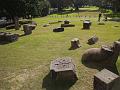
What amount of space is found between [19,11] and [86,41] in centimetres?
1902

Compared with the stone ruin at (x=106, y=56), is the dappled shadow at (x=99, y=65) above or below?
below

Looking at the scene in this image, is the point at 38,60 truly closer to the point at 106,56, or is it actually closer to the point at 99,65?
the point at 99,65

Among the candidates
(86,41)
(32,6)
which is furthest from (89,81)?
(32,6)

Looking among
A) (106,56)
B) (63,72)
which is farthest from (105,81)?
(106,56)

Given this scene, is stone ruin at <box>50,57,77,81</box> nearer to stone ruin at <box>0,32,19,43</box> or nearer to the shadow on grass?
the shadow on grass

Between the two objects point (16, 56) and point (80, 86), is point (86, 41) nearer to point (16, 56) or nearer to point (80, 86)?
point (16, 56)

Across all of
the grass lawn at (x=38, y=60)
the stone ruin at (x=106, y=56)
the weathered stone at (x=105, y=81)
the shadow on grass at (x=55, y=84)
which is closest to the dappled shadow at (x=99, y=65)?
the stone ruin at (x=106, y=56)

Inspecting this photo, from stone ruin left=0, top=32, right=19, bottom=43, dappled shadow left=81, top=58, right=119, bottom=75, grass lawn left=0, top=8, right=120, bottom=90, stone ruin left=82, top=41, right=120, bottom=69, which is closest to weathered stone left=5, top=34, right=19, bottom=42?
stone ruin left=0, top=32, right=19, bottom=43

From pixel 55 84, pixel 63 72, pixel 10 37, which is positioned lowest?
pixel 55 84

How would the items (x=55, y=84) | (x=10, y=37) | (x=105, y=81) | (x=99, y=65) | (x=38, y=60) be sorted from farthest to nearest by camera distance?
(x=10, y=37), (x=38, y=60), (x=99, y=65), (x=55, y=84), (x=105, y=81)

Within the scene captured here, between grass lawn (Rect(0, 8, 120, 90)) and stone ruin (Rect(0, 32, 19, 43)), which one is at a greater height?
stone ruin (Rect(0, 32, 19, 43))

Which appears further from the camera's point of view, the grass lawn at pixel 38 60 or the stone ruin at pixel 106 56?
the stone ruin at pixel 106 56

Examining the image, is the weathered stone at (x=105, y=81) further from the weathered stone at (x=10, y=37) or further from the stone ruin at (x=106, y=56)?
the weathered stone at (x=10, y=37)

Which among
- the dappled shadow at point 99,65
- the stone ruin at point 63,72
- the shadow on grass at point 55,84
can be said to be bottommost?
the shadow on grass at point 55,84
